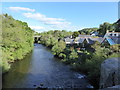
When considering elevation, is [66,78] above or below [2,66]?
below

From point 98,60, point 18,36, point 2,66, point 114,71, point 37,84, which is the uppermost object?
point 18,36

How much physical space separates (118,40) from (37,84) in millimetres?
16198

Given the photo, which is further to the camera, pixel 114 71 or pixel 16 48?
pixel 16 48

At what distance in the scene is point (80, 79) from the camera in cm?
1089

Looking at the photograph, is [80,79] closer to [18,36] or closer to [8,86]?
[8,86]

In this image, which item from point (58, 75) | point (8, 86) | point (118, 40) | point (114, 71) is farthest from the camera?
point (118, 40)

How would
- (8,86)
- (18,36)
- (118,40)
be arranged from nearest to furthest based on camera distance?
(8,86) → (18,36) → (118,40)

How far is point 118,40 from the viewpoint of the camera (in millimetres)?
19516

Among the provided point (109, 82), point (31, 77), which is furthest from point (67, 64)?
point (109, 82)

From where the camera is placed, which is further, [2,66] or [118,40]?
[118,40]

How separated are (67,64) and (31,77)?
618cm

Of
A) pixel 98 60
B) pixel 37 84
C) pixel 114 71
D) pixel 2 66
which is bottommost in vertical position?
pixel 37 84

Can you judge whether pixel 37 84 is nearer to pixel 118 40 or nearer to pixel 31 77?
pixel 31 77

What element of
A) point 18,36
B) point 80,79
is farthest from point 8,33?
point 80,79
